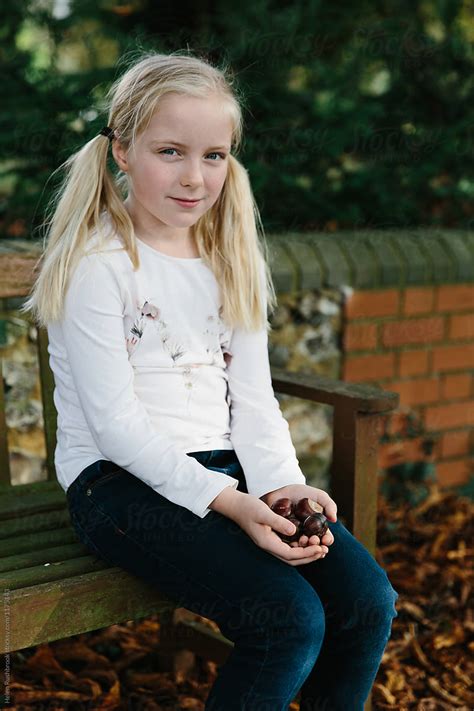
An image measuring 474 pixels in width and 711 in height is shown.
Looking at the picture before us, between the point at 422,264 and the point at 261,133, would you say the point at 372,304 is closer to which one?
the point at 422,264

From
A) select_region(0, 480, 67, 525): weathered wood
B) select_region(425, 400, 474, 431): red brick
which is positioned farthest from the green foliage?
select_region(0, 480, 67, 525): weathered wood

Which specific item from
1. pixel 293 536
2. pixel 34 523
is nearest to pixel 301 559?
pixel 293 536

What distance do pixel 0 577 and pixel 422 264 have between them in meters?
2.18

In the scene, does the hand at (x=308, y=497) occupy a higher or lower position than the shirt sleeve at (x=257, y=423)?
lower

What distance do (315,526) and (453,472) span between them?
2.10m

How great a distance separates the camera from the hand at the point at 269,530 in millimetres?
1764

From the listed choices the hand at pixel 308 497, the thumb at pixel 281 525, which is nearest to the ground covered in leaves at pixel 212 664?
the hand at pixel 308 497

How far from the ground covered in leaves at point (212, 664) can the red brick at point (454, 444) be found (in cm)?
61

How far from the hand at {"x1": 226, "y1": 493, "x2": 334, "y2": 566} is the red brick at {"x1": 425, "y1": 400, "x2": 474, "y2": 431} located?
6.27 feet

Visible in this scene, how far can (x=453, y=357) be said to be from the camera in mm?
3623

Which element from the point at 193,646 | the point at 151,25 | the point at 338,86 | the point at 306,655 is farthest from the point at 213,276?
the point at 151,25

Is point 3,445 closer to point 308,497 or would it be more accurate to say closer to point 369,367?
point 308,497

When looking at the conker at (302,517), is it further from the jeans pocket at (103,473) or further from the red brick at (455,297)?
the red brick at (455,297)

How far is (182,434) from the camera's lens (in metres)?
2.00
